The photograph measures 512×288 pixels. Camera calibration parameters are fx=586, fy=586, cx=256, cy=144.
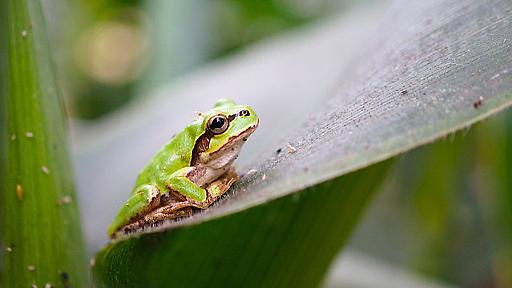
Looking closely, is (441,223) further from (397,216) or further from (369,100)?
(369,100)

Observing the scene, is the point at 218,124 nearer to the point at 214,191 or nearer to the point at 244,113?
the point at 244,113

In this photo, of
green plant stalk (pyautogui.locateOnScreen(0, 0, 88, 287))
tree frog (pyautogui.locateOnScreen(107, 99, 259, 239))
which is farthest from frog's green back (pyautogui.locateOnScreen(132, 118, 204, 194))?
green plant stalk (pyautogui.locateOnScreen(0, 0, 88, 287))

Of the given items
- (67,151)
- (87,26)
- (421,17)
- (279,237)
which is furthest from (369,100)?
(87,26)

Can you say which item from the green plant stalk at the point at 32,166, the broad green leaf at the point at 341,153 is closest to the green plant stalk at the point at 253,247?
the broad green leaf at the point at 341,153

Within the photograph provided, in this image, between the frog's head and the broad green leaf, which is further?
the frog's head

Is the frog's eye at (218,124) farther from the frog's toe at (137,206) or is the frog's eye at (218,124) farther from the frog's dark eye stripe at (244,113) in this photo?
the frog's toe at (137,206)

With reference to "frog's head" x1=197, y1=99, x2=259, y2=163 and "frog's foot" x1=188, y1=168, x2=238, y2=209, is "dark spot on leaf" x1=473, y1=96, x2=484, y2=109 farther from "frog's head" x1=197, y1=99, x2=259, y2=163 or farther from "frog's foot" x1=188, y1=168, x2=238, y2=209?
"frog's head" x1=197, y1=99, x2=259, y2=163
